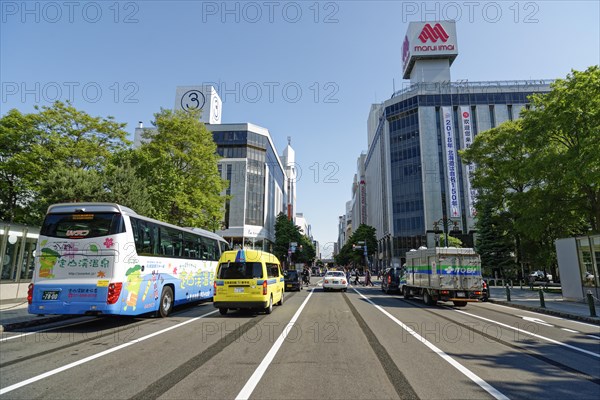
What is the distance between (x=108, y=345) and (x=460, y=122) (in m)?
74.1

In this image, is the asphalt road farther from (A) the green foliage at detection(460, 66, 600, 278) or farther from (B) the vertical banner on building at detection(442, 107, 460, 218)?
(B) the vertical banner on building at detection(442, 107, 460, 218)

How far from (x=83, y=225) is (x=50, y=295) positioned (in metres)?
2.11

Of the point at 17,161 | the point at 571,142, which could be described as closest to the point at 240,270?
the point at 17,161

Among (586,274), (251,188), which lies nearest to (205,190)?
(586,274)

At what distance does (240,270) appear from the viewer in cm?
1323

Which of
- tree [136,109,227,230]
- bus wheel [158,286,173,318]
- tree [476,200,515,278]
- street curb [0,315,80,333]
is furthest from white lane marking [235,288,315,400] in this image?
tree [476,200,515,278]

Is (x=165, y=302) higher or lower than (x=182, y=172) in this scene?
lower

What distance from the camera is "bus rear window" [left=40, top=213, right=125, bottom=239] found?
1017 cm

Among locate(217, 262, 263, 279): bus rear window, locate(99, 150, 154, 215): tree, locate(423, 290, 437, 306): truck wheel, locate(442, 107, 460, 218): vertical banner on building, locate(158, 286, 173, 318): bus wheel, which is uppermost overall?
locate(442, 107, 460, 218): vertical banner on building

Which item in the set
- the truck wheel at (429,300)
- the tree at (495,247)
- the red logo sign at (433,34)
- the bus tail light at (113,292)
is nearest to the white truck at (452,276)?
the truck wheel at (429,300)

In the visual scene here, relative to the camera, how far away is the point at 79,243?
33.0 ft

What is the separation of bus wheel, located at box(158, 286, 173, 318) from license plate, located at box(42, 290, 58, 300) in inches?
134

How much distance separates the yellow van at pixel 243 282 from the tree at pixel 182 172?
12.0 metres

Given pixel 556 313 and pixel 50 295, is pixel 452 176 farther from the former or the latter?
pixel 50 295
